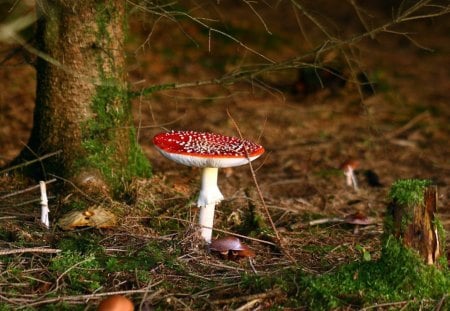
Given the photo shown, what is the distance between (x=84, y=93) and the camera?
16.1 feet

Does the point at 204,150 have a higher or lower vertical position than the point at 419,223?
higher

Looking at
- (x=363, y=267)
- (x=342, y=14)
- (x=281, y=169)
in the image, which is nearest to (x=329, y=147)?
(x=281, y=169)

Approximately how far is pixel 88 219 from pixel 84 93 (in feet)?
3.45

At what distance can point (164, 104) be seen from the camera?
8758mm

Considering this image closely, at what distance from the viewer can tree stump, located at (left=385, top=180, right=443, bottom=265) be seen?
135 inches

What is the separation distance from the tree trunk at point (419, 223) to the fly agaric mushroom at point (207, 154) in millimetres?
846

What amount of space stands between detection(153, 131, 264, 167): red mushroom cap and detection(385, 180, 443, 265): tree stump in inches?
32.7

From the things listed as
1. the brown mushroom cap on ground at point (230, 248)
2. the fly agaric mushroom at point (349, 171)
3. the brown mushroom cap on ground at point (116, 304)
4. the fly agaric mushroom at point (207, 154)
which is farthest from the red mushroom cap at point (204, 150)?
the fly agaric mushroom at point (349, 171)

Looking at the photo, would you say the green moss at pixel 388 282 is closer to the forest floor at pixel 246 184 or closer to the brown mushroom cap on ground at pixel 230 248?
the forest floor at pixel 246 184

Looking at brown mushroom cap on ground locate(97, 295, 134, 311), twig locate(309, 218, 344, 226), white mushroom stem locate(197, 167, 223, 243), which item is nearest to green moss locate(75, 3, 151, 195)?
white mushroom stem locate(197, 167, 223, 243)

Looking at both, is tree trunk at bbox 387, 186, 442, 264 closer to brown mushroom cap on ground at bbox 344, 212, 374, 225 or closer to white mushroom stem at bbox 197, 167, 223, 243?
white mushroom stem at bbox 197, 167, 223, 243

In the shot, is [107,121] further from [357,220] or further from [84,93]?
[357,220]

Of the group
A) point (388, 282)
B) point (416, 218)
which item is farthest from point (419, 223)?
point (388, 282)

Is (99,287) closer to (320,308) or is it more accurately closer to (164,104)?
(320,308)
